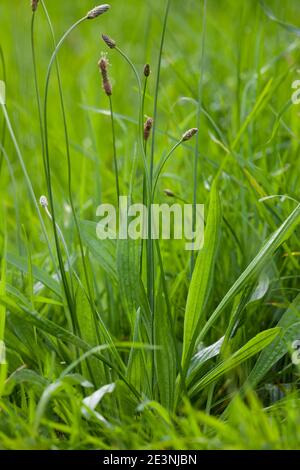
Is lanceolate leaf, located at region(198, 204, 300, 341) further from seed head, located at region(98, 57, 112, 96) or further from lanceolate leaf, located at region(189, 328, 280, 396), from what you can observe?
seed head, located at region(98, 57, 112, 96)

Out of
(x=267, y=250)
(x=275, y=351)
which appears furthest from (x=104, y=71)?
(x=275, y=351)

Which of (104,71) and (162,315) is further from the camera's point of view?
(162,315)

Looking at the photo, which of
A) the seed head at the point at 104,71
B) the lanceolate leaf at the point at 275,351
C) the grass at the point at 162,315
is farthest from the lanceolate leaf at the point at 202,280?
the seed head at the point at 104,71

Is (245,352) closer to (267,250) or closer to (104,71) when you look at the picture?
(267,250)

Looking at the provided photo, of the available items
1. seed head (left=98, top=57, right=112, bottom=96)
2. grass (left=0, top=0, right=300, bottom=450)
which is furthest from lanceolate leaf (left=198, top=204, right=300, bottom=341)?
seed head (left=98, top=57, right=112, bottom=96)

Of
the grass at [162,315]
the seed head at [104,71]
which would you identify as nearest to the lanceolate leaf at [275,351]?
the grass at [162,315]

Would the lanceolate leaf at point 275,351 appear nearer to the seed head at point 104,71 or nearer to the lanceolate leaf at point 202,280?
the lanceolate leaf at point 202,280

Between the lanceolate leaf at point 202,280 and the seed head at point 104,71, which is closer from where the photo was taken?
the seed head at point 104,71

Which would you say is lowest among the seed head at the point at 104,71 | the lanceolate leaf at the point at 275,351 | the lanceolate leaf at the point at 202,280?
the lanceolate leaf at the point at 275,351

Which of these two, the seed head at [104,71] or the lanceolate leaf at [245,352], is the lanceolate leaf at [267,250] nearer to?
the lanceolate leaf at [245,352]

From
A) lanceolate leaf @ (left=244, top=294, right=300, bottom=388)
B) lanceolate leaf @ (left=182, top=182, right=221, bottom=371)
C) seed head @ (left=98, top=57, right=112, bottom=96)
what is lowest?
lanceolate leaf @ (left=244, top=294, right=300, bottom=388)

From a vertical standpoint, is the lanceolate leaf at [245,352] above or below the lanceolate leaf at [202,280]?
below

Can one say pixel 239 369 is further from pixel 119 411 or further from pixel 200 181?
pixel 200 181

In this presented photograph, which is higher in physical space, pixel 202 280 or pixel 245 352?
pixel 202 280
